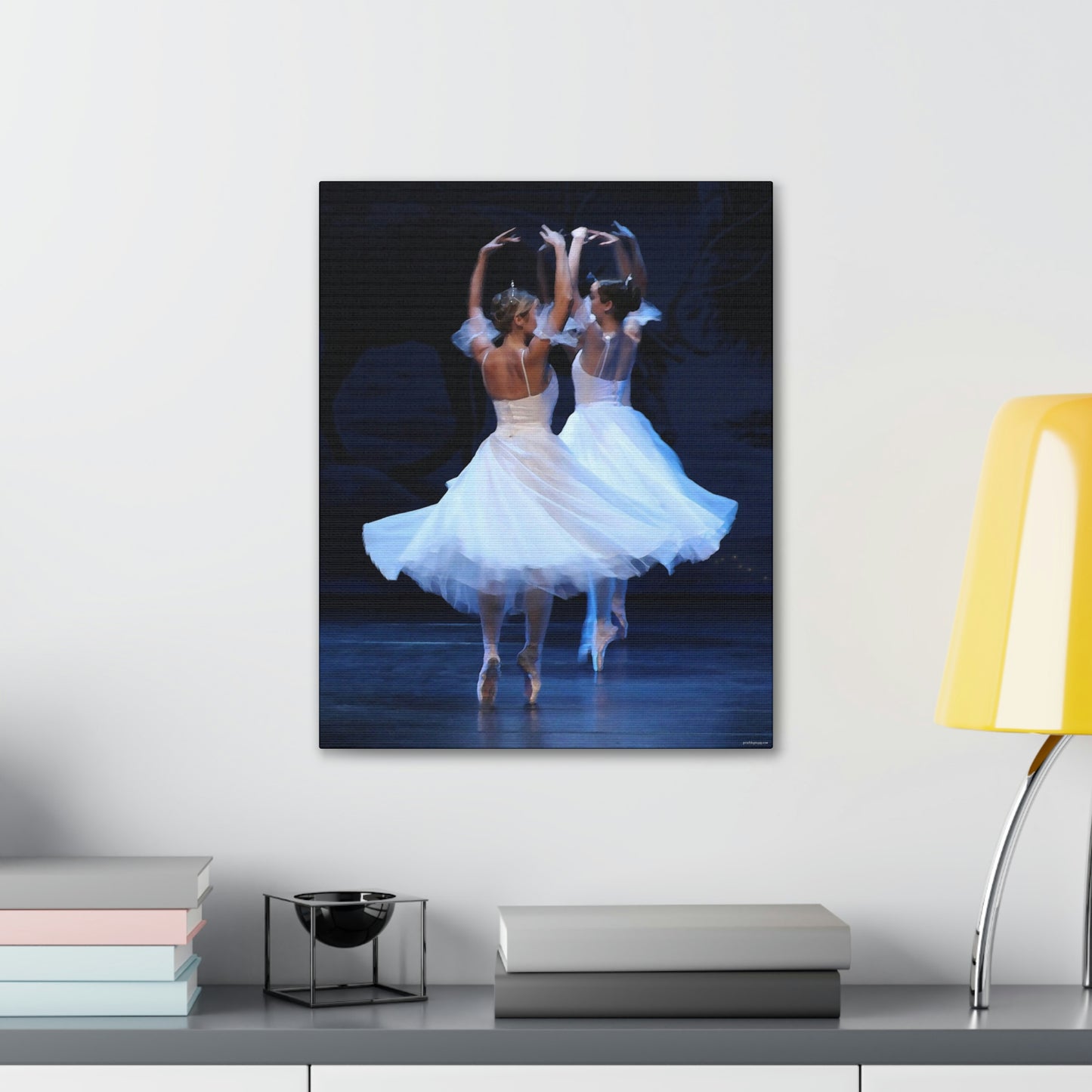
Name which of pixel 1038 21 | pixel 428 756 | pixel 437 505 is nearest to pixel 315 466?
pixel 437 505

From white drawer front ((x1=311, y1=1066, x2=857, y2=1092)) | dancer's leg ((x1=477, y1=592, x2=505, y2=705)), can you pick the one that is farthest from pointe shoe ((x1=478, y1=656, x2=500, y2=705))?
white drawer front ((x1=311, y1=1066, x2=857, y2=1092))

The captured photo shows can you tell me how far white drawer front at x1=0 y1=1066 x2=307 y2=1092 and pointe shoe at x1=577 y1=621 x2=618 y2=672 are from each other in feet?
2.10

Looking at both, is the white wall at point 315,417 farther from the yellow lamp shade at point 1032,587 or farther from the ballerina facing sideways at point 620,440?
the yellow lamp shade at point 1032,587

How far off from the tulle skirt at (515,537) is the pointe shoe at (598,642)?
61 millimetres

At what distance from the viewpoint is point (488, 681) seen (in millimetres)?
1672

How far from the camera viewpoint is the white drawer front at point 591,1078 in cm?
136

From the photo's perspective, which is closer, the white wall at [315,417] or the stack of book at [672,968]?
the stack of book at [672,968]

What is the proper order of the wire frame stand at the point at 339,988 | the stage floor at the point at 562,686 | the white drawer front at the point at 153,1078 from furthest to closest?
the stage floor at the point at 562,686
the wire frame stand at the point at 339,988
the white drawer front at the point at 153,1078

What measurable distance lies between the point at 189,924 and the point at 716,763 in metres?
0.73

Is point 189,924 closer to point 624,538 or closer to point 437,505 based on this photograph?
point 437,505

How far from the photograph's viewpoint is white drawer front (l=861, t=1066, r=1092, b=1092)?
1.36 metres

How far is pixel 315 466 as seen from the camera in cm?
169

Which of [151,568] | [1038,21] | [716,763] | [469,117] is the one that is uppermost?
[1038,21]

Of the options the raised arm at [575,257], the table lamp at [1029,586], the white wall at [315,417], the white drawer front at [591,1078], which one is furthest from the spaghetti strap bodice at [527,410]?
the white drawer front at [591,1078]
